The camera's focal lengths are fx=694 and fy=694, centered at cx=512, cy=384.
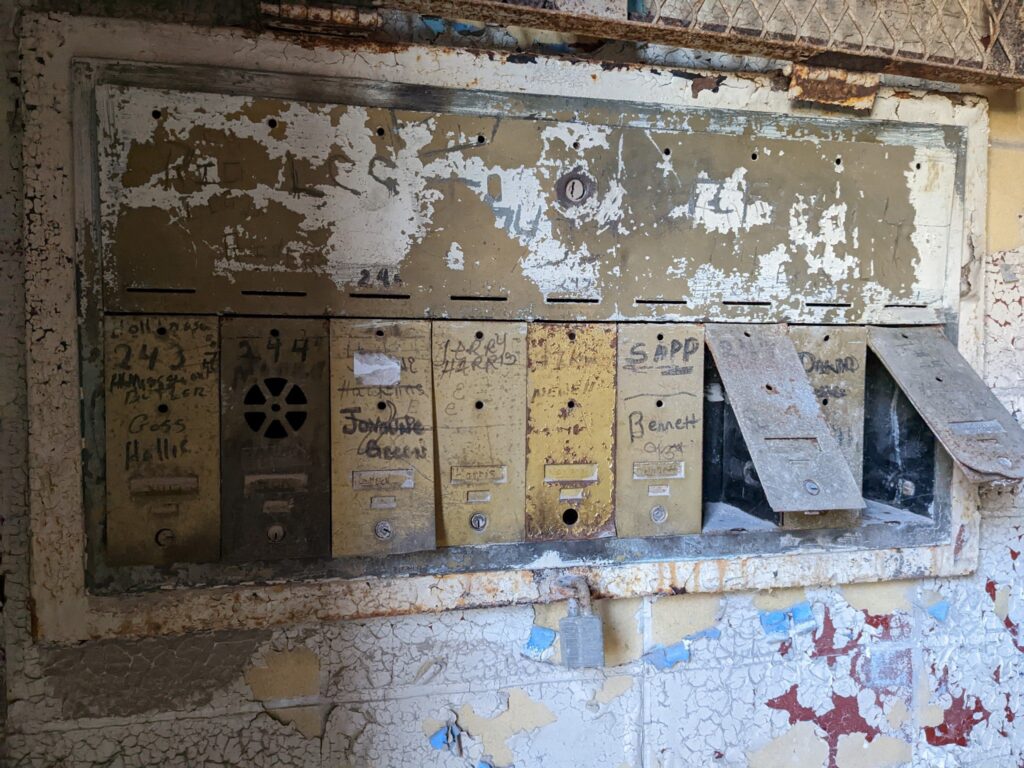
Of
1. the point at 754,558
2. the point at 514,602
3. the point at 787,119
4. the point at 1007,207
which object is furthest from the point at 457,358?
the point at 1007,207

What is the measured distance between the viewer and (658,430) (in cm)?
171

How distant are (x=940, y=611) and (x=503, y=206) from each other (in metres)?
1.61

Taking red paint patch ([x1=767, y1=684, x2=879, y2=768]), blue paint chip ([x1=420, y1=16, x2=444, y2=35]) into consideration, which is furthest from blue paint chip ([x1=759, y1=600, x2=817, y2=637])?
blue paint chip ([x1=420, y1=16, x2=444, y2=35])

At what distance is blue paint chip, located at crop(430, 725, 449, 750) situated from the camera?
5.34ft

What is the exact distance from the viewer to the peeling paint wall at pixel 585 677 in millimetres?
1443

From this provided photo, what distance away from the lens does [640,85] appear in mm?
1655

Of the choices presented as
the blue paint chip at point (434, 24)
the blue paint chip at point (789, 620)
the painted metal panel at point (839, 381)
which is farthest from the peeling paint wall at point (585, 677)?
the blue paint chip at point (434, 24)

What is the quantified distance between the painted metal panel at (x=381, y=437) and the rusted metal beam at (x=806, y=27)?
26.7 inches

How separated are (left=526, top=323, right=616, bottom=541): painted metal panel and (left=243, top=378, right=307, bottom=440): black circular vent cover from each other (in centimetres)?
53

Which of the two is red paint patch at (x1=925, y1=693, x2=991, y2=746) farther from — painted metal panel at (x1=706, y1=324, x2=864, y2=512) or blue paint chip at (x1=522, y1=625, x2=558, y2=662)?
blue paint chip at (x1=522, y1=625, x2=558, y2=662)

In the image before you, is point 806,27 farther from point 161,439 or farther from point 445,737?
point 445,737

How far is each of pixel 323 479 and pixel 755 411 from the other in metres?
1.02

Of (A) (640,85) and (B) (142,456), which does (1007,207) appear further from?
(B) (142,456)

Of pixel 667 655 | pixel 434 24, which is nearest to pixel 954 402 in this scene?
pixel 667 655
